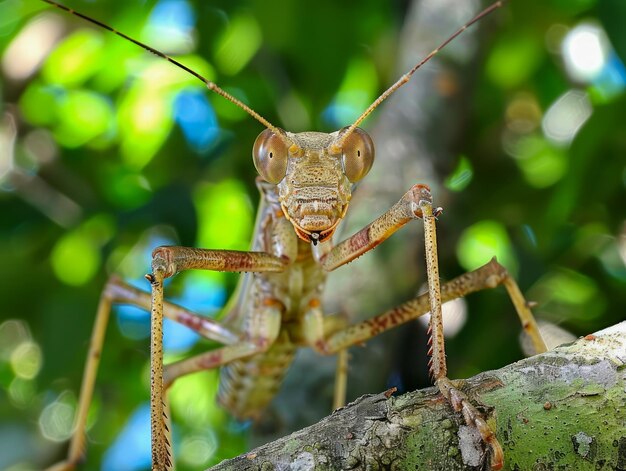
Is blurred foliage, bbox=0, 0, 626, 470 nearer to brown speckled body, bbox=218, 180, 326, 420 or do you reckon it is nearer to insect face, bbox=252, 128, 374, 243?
brown speckled body, bbox=218, 180, 326, 420

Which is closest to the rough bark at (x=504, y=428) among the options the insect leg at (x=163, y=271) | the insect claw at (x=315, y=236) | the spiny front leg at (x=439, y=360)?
the spiny front leg at (x=439, y=360)

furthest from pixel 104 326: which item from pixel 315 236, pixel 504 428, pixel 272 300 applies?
pixel 504 428

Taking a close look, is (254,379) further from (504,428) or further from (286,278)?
(504,428)

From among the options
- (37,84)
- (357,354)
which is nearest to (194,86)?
(37,84)

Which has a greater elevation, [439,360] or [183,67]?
[183,67]

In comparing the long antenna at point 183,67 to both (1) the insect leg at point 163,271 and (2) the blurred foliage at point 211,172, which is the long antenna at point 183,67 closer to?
(1) the insect leg at point 163,271

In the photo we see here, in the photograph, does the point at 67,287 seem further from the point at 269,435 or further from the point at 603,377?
the point at 603,377
